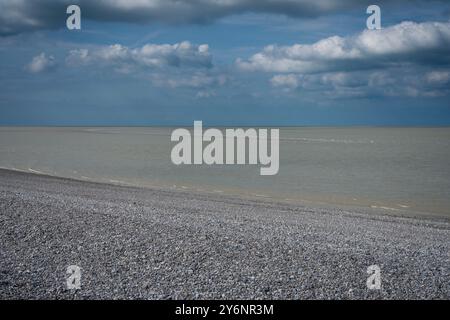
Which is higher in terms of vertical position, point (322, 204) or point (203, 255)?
point (203, 255)

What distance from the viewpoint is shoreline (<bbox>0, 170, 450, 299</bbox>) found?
9.33 meters

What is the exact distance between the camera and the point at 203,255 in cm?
1128

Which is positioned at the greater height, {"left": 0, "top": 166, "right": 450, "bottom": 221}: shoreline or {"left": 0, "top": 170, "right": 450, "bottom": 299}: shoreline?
{"left": 0, "top": 170, "right": 450, "bottom": 299}: shoreline

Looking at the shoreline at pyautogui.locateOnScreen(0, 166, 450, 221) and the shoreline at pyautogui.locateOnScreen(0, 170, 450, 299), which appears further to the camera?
the shoreline at pyautogui.locateOnScreen(0, 166, 450, 221)

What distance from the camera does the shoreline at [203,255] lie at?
9328 mm

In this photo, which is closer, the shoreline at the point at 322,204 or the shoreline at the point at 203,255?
the shoreline at the point at 203,255

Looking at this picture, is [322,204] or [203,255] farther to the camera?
[322,204]

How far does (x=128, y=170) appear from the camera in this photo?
42.3 m

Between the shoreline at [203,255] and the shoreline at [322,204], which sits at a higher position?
the shoreline at [203,255]

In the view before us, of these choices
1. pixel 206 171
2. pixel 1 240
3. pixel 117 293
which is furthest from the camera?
pixel 206 171
